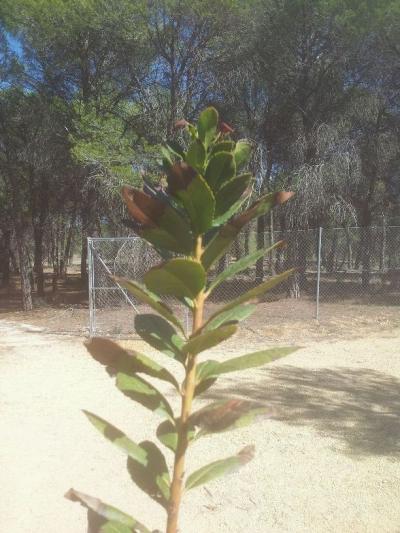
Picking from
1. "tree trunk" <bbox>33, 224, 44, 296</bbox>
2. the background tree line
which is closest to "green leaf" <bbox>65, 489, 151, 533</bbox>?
the background tree line

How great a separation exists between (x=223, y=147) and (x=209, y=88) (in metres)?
18.0

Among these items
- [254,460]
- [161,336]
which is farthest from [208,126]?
[254,460]

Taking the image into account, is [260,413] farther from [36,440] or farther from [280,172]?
[280,172]

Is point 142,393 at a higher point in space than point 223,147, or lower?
lower

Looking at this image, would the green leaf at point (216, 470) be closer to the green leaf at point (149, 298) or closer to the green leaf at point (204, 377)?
the green leaf at point (204, 377)

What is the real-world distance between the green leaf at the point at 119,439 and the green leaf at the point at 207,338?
224 millimetres

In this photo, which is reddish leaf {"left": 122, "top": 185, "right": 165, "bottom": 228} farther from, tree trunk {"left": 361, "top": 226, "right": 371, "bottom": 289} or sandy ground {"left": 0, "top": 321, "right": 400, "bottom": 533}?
tree trunk {"left": 361, "top": 226, "right": 371, "bottom": 289}

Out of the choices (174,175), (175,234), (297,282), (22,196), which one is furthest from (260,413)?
(22,196)

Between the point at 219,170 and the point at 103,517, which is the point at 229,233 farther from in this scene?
the point at 103,517

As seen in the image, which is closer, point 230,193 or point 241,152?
point 230,193

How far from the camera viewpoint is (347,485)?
13.6 feet

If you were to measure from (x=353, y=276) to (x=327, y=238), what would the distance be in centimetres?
207

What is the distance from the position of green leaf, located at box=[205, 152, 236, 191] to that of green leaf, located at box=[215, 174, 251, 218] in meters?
0.01

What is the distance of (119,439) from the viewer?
110 centimetres
